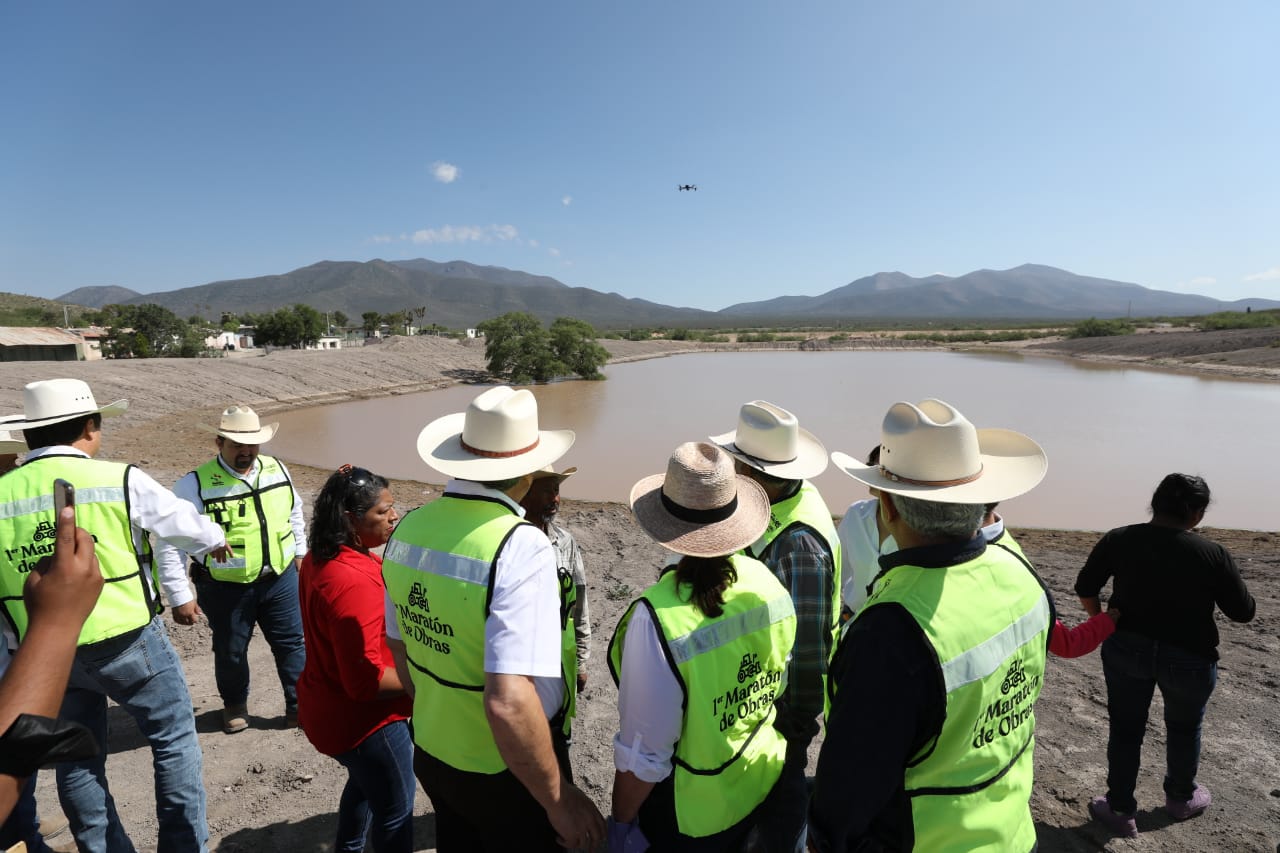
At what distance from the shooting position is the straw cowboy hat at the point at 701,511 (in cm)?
172

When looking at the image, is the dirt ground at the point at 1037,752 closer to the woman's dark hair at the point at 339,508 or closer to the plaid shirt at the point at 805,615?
the plaid shirt at the point at 805,615

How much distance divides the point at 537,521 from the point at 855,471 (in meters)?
1.62

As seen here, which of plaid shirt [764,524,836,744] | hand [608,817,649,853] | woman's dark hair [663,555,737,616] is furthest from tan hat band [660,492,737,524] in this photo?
hand [608,817,649,853]

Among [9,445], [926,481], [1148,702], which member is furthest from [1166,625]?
[9,445]

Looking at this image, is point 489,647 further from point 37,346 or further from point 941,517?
point 37,346

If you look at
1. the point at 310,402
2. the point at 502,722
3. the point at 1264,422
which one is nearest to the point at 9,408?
the point at 310,402

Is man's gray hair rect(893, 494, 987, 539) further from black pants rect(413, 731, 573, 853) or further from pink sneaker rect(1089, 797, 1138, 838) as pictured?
pink sneaker rect(1089, 797, 1138, 838)

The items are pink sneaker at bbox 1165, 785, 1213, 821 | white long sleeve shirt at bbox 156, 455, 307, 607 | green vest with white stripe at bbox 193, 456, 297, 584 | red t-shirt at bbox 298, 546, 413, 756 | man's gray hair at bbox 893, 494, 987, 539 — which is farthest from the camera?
green vest with white stripe at bbox 193, 456, 297, 584

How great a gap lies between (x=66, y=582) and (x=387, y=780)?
4.73 ft

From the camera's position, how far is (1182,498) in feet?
9.09

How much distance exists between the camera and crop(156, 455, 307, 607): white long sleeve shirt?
3348 mm

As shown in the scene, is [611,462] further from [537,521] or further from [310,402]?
[310,402]

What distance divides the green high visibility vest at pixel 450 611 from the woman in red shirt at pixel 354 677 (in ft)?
1.16

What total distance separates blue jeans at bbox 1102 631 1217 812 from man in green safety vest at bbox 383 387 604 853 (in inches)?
107
